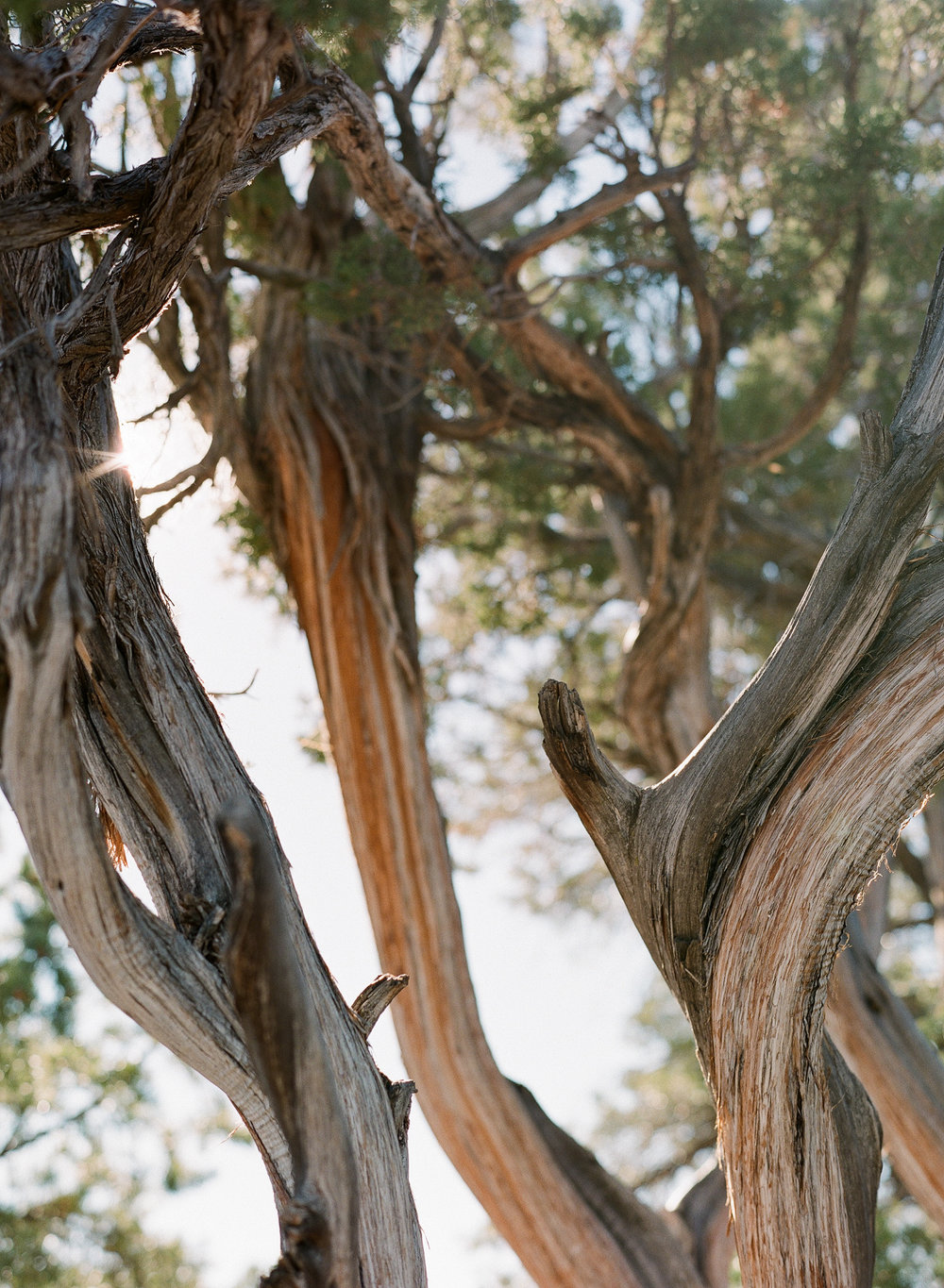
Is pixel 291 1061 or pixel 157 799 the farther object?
pixel 157 799

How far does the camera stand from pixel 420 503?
6.47m

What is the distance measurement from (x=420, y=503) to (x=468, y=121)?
2.00m

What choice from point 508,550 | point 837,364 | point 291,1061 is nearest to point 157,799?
point 291,1061

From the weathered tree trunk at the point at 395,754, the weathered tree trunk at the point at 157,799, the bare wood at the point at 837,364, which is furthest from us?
the bare wood at the point at 837,364

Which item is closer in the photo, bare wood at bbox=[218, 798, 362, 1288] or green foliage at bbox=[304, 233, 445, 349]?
bare wood at bbox=[218, 798, 362, 1288]

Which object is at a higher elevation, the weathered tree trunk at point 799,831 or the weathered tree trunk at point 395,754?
the weathered tree trunk at point 395,754

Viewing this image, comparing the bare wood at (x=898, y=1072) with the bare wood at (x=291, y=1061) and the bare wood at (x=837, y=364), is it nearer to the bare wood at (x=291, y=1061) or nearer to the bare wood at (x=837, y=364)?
the bare wood at (x=837, y=364)

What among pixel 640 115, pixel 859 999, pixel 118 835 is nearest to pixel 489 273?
pixel 640 115

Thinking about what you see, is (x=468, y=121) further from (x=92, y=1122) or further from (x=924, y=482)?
(x=92, y=1122)

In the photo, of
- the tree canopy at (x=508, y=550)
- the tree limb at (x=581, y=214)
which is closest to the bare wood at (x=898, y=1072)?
the tree canopy at (x=508, y=550)

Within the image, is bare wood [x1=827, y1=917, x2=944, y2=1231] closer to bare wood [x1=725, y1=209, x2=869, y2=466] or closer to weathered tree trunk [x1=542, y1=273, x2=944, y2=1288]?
weathered tree trunk [x1=542, y1=273, x2=944, y2=1288]

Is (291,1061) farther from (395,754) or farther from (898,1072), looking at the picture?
(898,1072)

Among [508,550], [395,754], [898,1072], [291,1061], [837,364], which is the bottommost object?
[291,1061]

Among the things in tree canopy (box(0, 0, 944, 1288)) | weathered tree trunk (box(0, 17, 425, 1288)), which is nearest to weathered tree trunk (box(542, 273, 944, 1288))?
tree canopy (box(0, 0, 944, 1288))
